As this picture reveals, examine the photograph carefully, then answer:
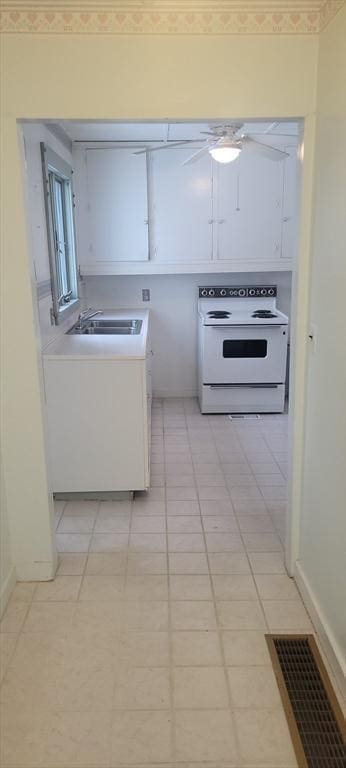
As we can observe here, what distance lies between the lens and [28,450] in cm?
232

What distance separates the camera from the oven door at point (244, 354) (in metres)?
4.55

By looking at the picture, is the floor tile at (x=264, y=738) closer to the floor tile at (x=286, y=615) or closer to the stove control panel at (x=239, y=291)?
the floor tile at (x=286, y=615)

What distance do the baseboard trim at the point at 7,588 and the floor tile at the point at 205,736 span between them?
86 centimetres

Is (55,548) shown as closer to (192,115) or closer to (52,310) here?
(52,310)

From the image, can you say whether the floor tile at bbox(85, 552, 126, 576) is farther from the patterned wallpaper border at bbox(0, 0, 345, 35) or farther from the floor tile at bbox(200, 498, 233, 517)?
the patterned wallpaper border at bbox(0, 0, 345, 35)

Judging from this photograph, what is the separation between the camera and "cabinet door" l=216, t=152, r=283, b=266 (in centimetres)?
447

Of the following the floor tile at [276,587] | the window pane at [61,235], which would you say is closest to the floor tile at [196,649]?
the floor tile at [276,587]

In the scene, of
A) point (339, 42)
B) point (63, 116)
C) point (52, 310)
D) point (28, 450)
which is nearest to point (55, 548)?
point (28, 450)

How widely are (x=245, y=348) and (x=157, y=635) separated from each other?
288 centimetres

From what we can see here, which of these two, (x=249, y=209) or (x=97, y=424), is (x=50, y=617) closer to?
(x=97, y=424)

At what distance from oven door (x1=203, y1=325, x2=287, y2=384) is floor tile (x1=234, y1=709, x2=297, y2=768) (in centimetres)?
309

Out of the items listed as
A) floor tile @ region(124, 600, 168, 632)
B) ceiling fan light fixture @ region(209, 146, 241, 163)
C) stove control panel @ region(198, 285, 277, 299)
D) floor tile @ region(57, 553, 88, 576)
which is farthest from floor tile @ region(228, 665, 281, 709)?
stove control panel @ region(198, 285, 277, 299)

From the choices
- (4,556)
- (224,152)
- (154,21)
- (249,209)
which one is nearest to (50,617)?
(4,556)

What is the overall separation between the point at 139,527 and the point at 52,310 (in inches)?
55.5
